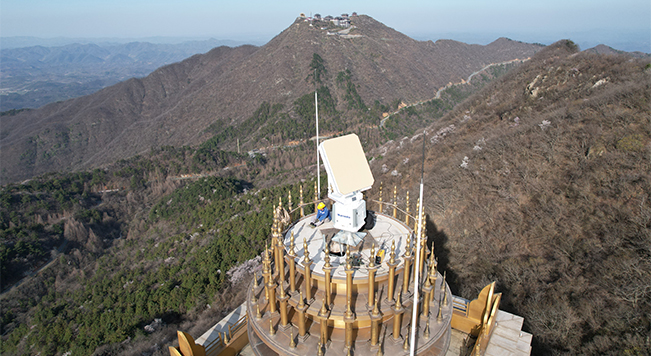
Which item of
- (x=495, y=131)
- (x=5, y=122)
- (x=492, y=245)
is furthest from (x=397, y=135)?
(x=5, y=122)

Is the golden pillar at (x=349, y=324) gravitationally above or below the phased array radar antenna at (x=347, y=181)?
below

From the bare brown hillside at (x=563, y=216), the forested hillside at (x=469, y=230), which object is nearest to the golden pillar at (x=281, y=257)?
the forested hillside at (x=469, y=230)

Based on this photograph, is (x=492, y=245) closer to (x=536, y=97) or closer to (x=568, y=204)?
(x=568, y=204)

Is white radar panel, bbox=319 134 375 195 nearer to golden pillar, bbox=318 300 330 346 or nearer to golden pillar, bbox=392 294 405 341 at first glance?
golden pillar, bbox=318 300 330 346

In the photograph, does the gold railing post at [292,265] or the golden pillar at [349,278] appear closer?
the golden pillar at [349,278]

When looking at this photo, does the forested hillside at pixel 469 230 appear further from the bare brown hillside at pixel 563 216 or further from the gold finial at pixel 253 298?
the gold finial at pixel 253 298

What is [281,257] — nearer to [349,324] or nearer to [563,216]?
[349,324]

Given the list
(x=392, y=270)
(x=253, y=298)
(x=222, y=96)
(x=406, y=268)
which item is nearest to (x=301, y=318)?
(x=253, y=298)

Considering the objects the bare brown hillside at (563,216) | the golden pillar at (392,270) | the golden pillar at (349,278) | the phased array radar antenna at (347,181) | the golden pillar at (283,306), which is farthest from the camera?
the bare brown hillside at (563,216)
